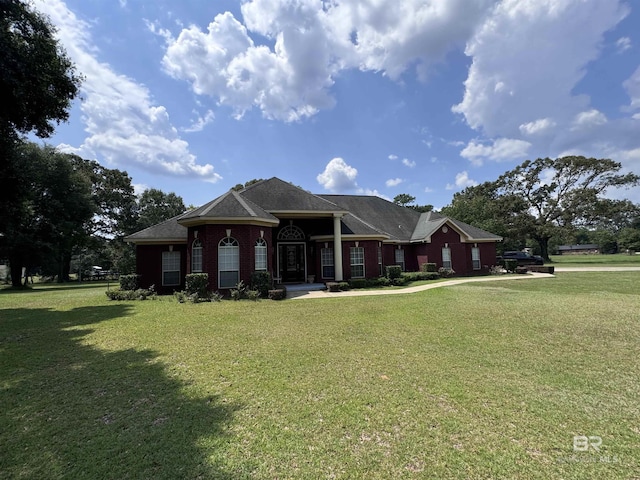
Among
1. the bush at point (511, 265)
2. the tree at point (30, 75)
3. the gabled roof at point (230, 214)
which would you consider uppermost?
the tree at point (30, 75)

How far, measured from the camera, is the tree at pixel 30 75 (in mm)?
9367

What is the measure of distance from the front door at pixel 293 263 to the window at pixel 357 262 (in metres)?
3.32

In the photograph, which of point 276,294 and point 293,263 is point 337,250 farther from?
point 276,294

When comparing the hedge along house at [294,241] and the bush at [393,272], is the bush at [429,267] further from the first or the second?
the bush at [393,272]

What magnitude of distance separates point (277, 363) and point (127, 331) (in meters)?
5.26

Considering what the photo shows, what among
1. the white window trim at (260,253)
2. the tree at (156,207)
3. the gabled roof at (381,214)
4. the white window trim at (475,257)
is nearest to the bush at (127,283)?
the white window trim at (260,253)

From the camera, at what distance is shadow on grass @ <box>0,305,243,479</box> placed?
3.04 metres

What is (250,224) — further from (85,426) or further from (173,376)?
(85,426)

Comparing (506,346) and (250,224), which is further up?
(250,224)

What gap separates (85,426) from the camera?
12.4 feet

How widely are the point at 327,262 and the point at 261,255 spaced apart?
551cm

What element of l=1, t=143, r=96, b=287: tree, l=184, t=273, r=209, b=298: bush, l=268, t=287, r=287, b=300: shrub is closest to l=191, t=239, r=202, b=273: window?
l=184, t=273, r=209, b=298: bush

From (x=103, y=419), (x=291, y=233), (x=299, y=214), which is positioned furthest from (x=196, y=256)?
(x=103, y=419)

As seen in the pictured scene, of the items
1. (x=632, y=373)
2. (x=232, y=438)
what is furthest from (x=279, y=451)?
(x=632, y=373)
